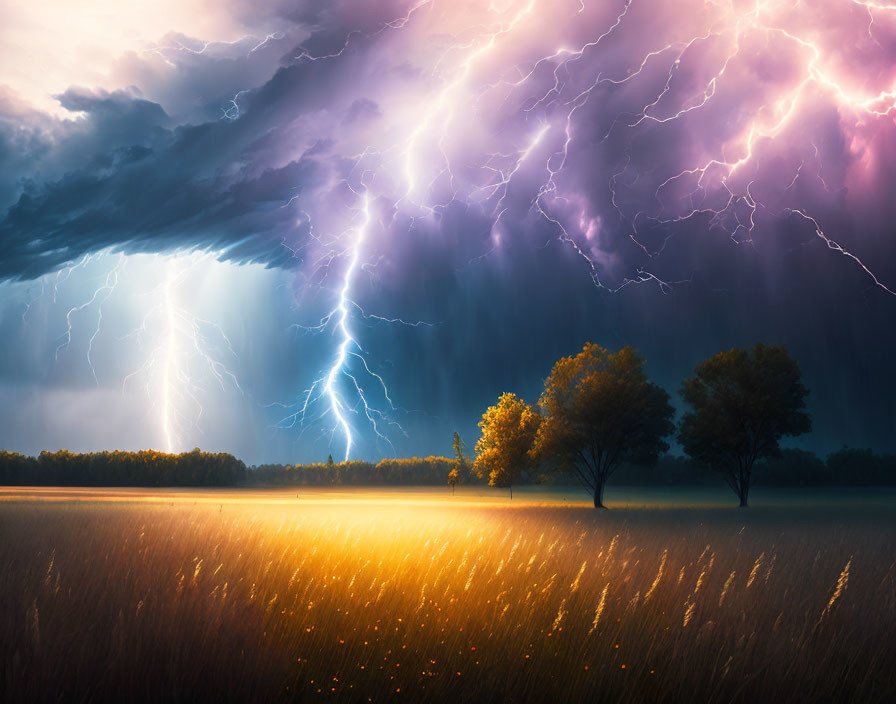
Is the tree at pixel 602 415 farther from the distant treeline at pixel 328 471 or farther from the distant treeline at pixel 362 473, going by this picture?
the distant treeline at pixel 362 473

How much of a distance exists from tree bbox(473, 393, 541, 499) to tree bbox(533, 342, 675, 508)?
3931mm

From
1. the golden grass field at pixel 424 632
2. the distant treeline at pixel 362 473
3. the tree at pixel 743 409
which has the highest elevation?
the tree at pixel 743 409

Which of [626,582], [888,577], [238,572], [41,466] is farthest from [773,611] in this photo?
[41,466]

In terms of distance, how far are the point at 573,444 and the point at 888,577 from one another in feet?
105

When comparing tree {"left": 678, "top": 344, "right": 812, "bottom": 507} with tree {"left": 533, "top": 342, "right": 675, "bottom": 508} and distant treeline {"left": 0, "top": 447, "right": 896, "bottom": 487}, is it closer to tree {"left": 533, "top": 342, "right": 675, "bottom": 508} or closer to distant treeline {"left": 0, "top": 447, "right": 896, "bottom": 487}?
tree {"left": 533, "top": 342, "right": 675, "bottom": 508}

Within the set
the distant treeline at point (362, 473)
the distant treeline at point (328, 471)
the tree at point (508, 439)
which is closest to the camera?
the tree at point (508, 439)

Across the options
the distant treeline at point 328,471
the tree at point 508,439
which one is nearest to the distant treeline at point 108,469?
the distant treeline at point 328,471

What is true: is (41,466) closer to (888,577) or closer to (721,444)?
(721,444)

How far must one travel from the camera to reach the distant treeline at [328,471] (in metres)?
81.9

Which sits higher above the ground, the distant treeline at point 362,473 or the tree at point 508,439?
the tree at point 508,439

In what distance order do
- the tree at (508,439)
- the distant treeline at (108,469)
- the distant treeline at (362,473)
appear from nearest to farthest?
the tree at (508,439)
the distant treeline at (108,469)
the distant treeline at (362,473)

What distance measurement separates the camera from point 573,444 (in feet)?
129

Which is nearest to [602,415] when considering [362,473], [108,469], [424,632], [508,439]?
[508,439]

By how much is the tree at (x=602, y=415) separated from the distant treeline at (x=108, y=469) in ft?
256
